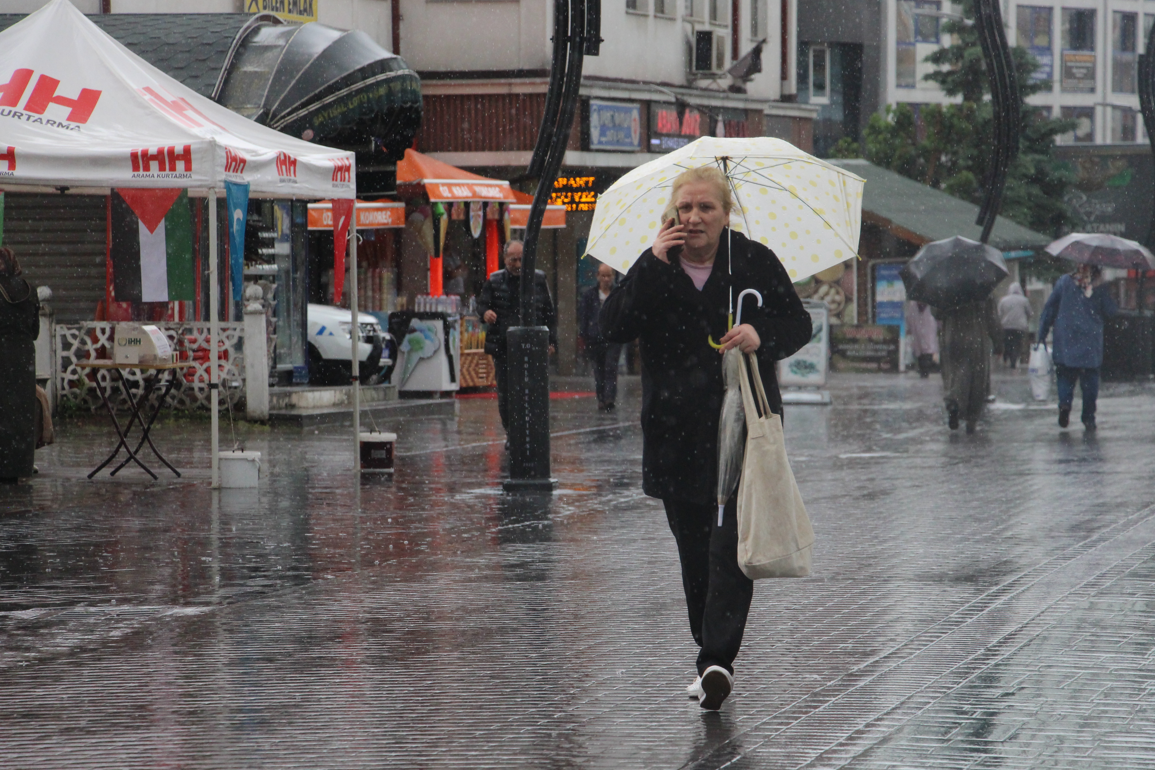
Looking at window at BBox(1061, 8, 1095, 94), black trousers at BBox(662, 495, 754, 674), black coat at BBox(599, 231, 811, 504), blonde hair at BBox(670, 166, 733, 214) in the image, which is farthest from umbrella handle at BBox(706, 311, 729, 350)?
window at BBox(1061, 8, 1095, 94)

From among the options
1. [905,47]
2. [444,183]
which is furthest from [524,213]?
[905,47]

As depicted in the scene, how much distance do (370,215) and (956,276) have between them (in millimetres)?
9366

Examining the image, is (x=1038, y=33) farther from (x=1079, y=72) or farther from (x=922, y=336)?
(x=922, y=336)

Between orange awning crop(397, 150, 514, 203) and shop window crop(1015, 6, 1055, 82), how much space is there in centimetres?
4775

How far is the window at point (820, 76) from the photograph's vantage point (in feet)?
178

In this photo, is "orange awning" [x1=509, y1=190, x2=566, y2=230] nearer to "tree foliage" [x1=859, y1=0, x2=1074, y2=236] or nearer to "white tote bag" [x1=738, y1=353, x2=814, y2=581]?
"tree foliage" [x1=859, y1=0, x2=1074, y2=236]

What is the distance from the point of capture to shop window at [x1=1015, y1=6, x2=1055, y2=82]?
68500 millimetres

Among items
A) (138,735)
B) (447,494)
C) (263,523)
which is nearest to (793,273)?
(138,735)

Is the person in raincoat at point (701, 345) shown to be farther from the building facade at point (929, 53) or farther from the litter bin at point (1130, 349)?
the building facade at point (929, 53)

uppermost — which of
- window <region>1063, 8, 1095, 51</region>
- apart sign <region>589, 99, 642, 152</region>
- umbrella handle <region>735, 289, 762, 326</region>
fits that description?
window <region>1063, 8, 1095, 51</region>

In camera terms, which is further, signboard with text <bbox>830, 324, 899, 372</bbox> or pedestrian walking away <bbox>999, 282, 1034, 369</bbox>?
pedestrian walking away <bbox>999, 282, 1034, 369</bbox>

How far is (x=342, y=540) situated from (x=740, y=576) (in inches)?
185

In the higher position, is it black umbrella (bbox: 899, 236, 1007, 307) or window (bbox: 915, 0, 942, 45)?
window (bbox: 915, 0, 942, 45)

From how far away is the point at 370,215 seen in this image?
24859mm
